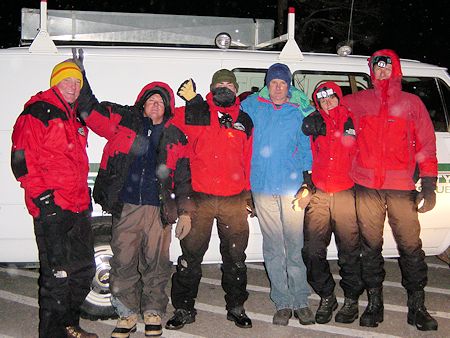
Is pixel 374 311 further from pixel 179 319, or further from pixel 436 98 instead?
pixel 436 98

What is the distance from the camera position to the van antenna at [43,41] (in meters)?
4.46

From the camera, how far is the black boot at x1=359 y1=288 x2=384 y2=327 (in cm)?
450

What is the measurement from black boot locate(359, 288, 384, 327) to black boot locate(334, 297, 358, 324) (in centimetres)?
8

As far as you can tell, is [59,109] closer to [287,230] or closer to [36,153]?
[36,153]

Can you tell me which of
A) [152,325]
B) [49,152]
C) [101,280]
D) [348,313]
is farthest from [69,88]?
[348,313]

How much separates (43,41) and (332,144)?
102 inches

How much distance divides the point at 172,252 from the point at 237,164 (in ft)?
3.70

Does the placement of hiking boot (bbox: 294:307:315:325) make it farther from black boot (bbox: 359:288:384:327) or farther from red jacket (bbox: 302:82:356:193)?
red jacket (bbox: 302:82:356:193)

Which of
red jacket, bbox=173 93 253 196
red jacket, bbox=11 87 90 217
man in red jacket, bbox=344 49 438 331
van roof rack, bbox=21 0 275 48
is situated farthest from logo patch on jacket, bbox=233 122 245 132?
van roof rack, bbox=21 0 275 48

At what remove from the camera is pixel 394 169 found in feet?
14.3

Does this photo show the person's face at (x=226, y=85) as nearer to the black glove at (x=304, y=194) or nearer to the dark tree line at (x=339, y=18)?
the black glove at (x=304, y=194)

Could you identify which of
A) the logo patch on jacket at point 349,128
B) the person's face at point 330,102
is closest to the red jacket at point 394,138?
the logo patch on jacket at point 349,128

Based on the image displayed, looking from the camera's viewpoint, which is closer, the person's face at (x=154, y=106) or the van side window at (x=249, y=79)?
the person's face at (x=154, y=106)

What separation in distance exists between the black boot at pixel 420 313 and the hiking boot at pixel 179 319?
1.89m
